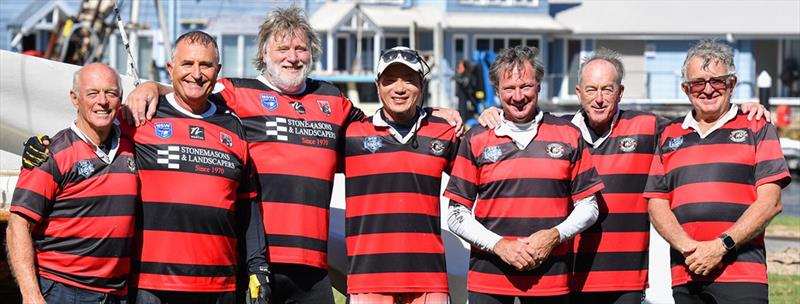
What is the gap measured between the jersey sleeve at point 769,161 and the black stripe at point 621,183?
61 cm

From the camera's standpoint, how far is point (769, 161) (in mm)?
5590

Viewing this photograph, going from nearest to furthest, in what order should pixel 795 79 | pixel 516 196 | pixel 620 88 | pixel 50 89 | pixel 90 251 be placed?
pixel 90 251 < pixel 516 196 < pixel 620 88 < pixel 50 89 < pixel 795 79

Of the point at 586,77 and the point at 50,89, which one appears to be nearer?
the point at 586,77

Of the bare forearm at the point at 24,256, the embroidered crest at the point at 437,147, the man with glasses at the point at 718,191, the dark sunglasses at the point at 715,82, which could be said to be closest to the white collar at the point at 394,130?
the embroidered crest at the point at 437,147

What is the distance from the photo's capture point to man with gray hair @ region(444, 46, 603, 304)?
5539mm

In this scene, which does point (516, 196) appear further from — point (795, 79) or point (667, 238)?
point (795, 79)

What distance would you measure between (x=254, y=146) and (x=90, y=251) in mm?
1002

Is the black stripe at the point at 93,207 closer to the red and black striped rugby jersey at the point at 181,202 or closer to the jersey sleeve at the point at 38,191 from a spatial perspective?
the jersey sleeve at the point at 38,191

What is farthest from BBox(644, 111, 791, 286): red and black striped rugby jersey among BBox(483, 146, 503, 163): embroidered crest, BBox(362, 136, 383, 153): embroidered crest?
BBox(362, 136, 383, 153): embroidered crest

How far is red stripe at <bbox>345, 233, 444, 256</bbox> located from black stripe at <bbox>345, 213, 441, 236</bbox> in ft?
0.07

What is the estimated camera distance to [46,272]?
5082mm

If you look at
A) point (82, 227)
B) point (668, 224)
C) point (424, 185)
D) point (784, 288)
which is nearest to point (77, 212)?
point (82, 227)

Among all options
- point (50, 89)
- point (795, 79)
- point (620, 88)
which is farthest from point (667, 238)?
point (795, 79)

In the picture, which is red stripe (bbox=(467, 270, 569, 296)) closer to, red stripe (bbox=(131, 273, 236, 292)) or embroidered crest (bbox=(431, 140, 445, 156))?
embroidered crest (bbox=(431, 140, 445, 156))
